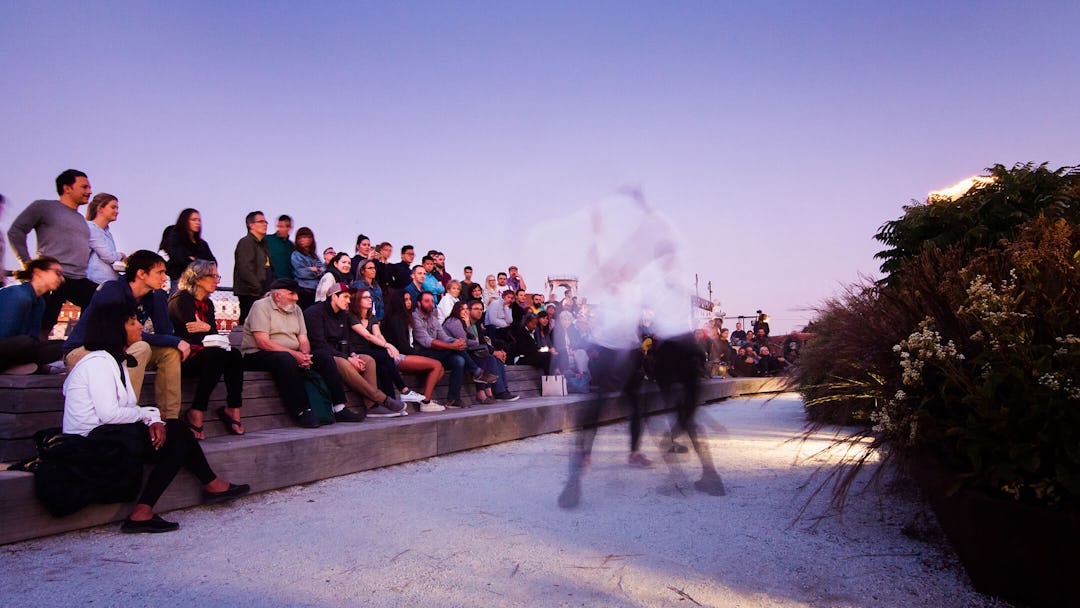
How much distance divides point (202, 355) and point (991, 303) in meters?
5.35

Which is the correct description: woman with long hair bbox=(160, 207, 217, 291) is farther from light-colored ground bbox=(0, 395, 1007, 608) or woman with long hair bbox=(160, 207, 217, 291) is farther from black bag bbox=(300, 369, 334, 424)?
light-colored ground bbox=(0, 395, 1007, 608)

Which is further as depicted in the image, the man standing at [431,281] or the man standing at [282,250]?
the man standing at [431,281]

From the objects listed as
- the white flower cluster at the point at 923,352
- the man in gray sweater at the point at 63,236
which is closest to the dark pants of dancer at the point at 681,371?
the white flower cluster at the point at 923,352

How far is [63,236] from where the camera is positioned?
604 cm

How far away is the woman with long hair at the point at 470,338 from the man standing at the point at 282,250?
2.18 meters

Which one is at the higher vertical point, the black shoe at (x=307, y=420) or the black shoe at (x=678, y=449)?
the black shoe at (x=307, y=420)

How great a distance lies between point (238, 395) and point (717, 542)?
13.3ft

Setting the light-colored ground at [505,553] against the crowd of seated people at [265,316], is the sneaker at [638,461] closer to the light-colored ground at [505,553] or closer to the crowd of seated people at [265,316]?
the light-colored ground at [505,553]

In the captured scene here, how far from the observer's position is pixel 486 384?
1009 cm

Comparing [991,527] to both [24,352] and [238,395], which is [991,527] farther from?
[24,352]

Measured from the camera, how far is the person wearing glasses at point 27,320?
4.90 m

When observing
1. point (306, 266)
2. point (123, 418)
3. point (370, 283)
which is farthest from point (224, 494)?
point (370, 283)

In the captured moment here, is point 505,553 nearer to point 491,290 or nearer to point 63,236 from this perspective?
point 63,236

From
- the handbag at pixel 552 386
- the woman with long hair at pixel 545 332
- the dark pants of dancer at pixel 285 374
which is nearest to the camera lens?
the dark pants of dancer at pixel 285 374
